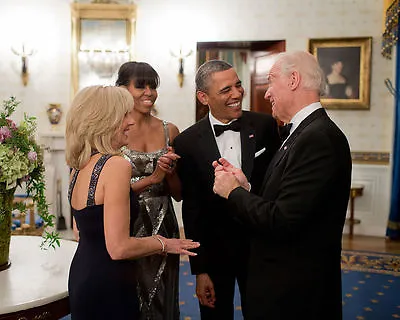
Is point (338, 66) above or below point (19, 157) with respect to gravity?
above

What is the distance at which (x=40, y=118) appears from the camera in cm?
659

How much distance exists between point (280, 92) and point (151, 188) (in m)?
0.93

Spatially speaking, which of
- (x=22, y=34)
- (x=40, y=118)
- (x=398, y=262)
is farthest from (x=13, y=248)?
(x=22, y=34)

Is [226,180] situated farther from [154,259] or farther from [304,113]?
[154,259]

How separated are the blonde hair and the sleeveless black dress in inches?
2.5

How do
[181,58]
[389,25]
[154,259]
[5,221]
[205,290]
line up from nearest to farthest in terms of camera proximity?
1. [5,221]
2. [205,290]
3. [154,259]
4. [389,25]
5. [181,58]

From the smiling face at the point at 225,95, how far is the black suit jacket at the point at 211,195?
0.25 feet

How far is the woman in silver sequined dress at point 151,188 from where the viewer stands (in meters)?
2.30

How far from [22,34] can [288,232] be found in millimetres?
5984

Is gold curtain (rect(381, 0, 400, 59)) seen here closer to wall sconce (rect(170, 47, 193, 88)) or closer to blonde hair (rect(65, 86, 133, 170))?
wall sconce (rect(170, 47, 193, 88))

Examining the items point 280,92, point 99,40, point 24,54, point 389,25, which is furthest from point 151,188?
point 24,54

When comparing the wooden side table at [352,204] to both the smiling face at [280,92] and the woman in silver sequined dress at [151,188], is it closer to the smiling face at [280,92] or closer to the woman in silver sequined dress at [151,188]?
the woman in silver sequined dress at [151,188]

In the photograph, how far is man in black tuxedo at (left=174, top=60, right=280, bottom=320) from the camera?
2.26 meters

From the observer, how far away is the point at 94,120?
5.40 ft
